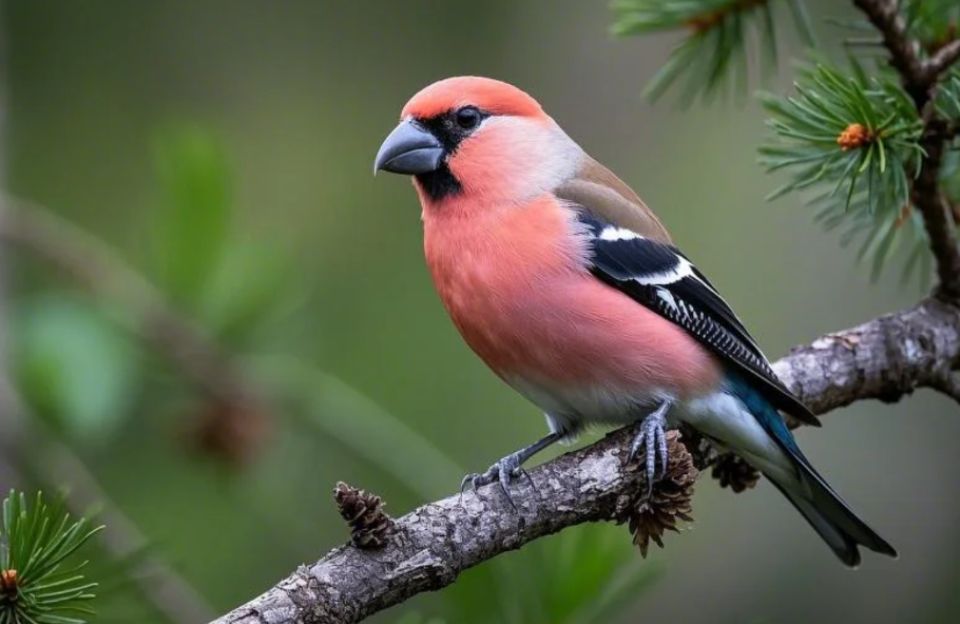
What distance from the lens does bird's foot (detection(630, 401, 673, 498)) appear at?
10.4 ft

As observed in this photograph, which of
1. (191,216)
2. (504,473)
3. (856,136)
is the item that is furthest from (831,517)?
(191,216)

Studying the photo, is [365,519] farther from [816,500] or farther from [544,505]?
[816,500]

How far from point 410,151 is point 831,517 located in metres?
1.79

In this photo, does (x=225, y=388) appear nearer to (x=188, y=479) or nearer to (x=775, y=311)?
(x=188, y=479)

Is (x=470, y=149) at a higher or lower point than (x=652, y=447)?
→ higher

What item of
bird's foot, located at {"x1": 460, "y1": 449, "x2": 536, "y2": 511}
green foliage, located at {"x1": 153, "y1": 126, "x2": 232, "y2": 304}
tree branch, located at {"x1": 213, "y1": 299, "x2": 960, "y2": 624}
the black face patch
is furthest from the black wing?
green foliage, located at {"x1": 153, "y1": 126, "x2": 232, "y2": 304}

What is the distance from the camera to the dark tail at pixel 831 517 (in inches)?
157

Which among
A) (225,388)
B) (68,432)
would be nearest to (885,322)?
(225,388)

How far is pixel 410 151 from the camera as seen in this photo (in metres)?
4.30

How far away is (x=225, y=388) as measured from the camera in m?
4.18

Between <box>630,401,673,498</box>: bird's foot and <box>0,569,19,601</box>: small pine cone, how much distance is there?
58.5 inches

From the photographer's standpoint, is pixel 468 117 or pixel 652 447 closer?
pixel 652 447

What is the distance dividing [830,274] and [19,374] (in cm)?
457

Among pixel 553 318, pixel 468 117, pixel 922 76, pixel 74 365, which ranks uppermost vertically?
pixel 468 117
